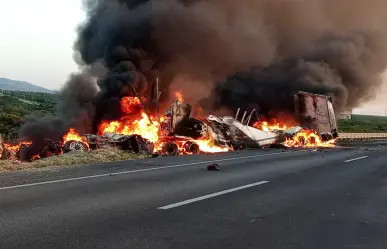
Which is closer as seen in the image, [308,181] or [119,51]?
[308,181]

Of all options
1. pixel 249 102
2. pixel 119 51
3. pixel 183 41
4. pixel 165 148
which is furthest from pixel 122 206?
pixel 249 102

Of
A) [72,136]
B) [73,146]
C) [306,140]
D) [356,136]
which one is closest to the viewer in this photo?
[73,146]

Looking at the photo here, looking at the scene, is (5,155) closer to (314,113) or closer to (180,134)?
(180,134)

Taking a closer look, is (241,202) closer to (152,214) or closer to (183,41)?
(152,214)

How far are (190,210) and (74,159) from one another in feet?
27.6

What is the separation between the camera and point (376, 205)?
6434mm

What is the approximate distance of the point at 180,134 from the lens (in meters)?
19.4

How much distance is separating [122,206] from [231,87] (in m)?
28.5

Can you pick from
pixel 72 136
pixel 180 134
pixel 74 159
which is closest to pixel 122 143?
pixel 72 136

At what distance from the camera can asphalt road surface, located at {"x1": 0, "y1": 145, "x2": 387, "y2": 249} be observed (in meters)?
4.25

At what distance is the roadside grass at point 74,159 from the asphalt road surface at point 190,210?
215 cm

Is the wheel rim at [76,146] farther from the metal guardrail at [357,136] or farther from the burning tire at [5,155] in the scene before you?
the metal guardrail at [357,136]

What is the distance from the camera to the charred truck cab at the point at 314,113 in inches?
1008

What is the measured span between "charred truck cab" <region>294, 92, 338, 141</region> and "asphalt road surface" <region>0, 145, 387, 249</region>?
16086 mm
